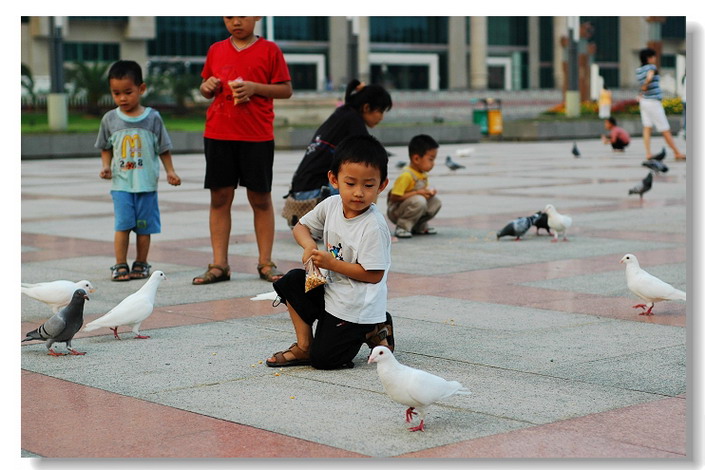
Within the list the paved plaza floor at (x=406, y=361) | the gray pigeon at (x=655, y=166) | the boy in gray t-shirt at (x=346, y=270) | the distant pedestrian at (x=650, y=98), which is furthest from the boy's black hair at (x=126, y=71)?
the distant pedestrian at (x=650, y=98)

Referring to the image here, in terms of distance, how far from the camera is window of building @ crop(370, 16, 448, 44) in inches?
3233

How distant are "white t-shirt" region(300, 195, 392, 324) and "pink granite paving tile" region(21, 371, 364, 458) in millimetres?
1046

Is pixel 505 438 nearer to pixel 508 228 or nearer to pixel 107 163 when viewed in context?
pixel 107 163

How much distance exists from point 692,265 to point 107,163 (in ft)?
18.8

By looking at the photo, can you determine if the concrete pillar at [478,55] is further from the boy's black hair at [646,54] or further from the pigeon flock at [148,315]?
the pigeon flock at [148,315]

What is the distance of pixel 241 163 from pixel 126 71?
3.77ft

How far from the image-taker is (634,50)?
7681 cm

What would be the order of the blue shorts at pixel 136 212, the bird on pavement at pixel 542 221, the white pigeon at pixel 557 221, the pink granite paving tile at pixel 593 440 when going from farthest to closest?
the bird on pavement at pixel 542 221 → the white pigeon at pixel 557 221 → the blue shorts at pixel 136 212 → the pink granite paving tile at pixel 593 440

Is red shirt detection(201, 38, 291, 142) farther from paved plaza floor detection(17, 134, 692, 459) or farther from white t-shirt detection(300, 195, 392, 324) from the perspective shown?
white t-shirt detection(300, 195, 392, 324)

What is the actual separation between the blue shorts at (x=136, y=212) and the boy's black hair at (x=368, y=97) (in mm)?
1738

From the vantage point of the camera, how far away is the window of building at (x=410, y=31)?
3233 inches
